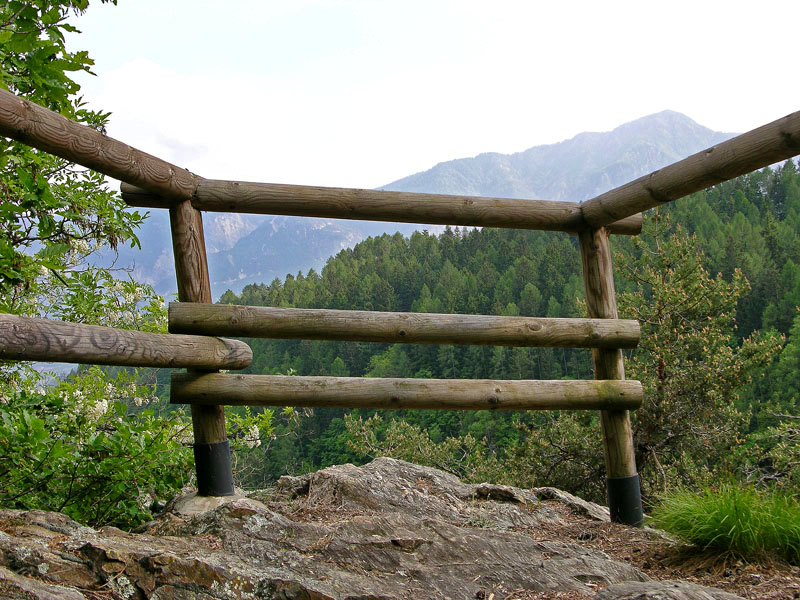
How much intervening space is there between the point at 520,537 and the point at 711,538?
0.78 metres

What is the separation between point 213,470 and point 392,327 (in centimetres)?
118

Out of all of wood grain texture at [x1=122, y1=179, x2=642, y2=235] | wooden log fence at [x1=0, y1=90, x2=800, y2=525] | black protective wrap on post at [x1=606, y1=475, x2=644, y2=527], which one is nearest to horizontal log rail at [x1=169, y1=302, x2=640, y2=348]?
wooden log fence at [x1=0, y1=90, x2=800, y2=525]

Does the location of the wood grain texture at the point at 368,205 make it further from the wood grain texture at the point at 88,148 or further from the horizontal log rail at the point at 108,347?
the horizontal log rail at the point at 108,347

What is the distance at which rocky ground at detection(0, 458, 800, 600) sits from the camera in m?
1.94

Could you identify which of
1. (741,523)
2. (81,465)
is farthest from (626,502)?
(81,465)

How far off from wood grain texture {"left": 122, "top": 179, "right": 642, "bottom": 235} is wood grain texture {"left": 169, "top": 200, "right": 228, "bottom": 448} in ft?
0.26

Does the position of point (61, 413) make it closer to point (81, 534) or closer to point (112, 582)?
point (81, 534)

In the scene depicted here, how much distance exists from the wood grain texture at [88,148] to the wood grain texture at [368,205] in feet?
0.46

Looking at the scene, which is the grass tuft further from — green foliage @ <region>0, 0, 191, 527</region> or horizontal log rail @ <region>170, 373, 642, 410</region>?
green foliage @ <region>0, 0, 191, 527</region>

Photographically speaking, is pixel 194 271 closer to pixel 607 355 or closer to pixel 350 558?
pixel 350 558

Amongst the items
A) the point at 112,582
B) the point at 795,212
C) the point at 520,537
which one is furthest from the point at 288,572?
the point at 795,212

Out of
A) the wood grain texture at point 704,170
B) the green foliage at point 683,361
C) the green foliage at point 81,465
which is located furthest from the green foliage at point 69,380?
the green foliage at point 683,361

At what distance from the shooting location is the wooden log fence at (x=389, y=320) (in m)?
2.88

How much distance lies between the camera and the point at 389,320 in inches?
130
